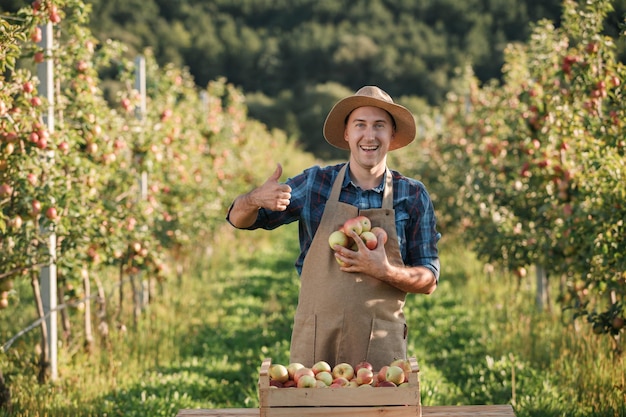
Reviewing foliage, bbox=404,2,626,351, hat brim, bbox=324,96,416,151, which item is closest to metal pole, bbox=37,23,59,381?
hat brim, bbox=324,96,416,151

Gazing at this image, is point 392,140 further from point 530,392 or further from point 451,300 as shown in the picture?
point 451,300

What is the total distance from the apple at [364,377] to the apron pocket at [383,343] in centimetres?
41

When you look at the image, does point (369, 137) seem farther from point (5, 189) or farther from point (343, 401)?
point (5, 189)

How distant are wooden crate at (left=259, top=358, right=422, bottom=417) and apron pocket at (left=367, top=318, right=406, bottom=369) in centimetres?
58

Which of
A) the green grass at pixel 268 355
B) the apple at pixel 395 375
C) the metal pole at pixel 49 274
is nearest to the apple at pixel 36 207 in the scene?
the metal pole at pixel 49 274

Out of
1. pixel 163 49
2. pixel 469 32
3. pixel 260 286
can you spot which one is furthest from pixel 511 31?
pixel 260 286

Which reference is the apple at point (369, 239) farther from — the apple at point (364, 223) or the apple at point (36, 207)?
the apple at point (36, 207)

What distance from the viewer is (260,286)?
10.8 m

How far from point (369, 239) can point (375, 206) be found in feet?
0.84

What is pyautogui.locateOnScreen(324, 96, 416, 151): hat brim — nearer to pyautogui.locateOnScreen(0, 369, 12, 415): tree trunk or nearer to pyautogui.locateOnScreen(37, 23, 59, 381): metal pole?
pyautogui.locateOnScreen(0, 369, 12, 415): tree trunk

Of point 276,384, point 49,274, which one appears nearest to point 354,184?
point 276,384

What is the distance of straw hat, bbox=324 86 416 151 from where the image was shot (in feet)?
11.2

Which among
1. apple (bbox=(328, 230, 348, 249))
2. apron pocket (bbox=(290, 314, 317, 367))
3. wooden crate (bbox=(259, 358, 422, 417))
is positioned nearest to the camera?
wooden crate (bbox=(259, 358, 422, 417))

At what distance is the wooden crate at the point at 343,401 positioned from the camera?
269 centimetres
